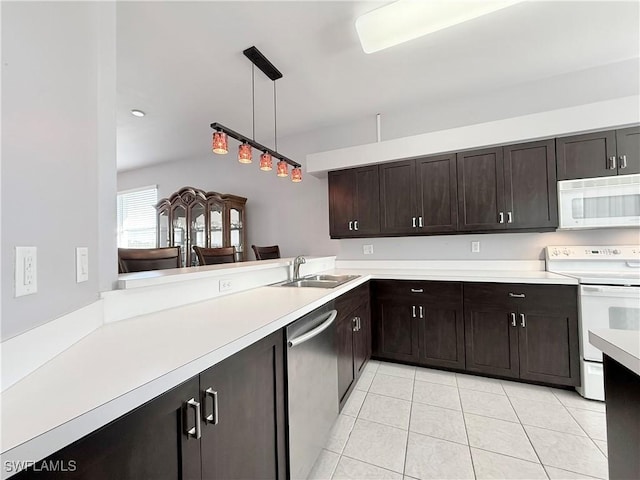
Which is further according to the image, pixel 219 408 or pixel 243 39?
pixel 243 39

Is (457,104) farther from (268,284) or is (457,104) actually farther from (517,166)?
(268,284)

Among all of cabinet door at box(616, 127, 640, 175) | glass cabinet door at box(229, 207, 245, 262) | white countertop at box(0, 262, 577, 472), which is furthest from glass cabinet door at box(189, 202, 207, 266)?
cabinet door at box(616, 127, 640, 175)

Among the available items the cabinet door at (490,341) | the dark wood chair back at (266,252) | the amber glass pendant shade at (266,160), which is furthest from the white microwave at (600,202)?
the dark wood chair back at (266,252)

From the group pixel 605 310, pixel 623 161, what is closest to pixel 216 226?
pixel 605 310

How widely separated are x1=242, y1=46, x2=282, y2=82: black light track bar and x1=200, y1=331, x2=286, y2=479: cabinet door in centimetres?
211

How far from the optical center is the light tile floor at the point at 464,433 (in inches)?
57.1

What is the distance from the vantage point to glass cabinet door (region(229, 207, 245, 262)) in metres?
4.06

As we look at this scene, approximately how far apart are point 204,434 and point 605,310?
2672 mm

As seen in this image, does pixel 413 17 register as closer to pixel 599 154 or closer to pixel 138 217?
pixel 599 154

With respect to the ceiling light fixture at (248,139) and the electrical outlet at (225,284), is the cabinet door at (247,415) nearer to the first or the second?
the electrical outlet at (225,284)

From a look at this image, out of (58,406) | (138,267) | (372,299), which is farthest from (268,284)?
(58,406)

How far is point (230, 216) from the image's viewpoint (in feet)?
13.0

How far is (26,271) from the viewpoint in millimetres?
683

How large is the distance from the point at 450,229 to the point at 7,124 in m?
2.87
